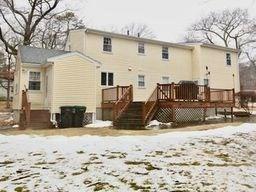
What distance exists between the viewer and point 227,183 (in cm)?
507

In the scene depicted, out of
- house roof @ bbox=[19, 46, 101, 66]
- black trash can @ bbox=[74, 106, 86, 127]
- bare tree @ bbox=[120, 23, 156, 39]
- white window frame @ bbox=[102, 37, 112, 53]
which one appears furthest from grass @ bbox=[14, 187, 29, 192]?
bare tree @ bbox=[120, 23, 156, 39]

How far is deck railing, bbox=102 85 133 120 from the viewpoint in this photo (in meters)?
15.4

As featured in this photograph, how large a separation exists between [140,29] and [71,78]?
4389 cm

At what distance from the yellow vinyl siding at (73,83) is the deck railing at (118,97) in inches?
54.2

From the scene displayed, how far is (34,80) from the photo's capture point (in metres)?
17.1

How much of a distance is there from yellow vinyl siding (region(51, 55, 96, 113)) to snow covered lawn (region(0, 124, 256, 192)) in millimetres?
6637

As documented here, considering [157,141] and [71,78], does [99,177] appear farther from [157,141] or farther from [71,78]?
[71,78]

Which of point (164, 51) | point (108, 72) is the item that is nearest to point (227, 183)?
point (108, 72)

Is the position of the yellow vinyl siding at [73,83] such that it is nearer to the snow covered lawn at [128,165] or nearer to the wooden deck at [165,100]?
the wooden deck at [165,100]

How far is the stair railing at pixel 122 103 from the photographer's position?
15305mm

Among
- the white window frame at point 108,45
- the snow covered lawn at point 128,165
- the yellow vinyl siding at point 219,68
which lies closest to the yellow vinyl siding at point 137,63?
the white window frame at point 108,45

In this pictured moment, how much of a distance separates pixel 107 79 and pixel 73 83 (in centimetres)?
343

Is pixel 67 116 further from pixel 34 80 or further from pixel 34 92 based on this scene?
pixel 34 80

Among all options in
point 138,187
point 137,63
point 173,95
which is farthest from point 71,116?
point 138,187
